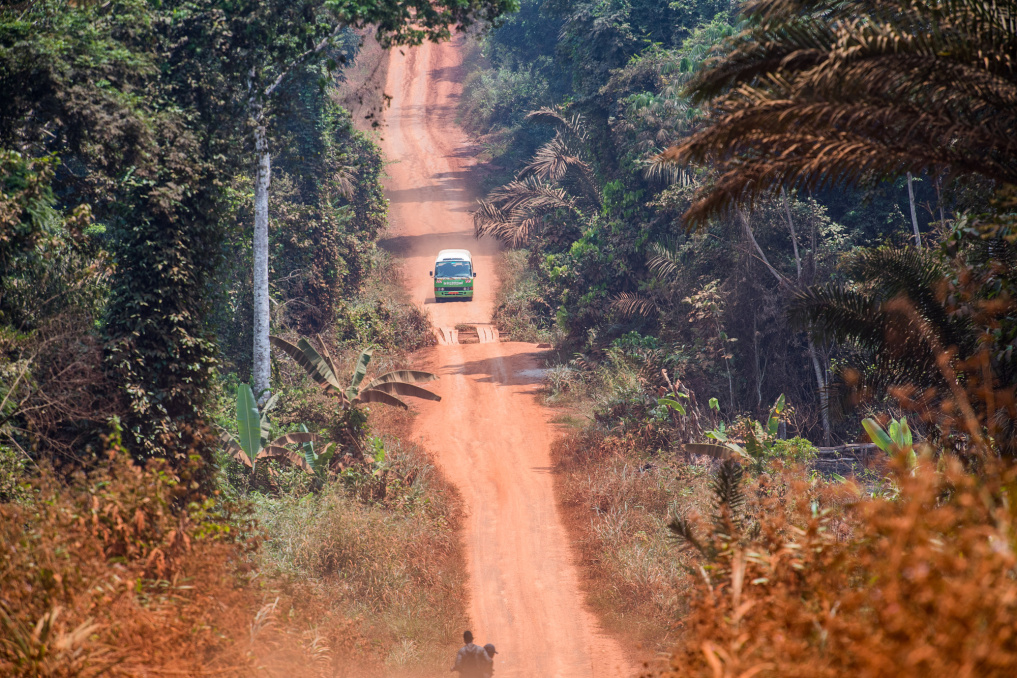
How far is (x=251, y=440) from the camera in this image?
15.7 meters

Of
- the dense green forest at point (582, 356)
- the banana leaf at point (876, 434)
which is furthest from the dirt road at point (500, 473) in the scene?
the banana leaf at point (876, 434)

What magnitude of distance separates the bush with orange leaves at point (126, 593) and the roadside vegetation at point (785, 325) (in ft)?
12.8

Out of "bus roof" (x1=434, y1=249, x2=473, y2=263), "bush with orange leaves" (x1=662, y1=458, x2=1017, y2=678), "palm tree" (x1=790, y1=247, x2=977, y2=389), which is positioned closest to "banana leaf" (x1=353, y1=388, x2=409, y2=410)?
"palm tree" (x1=790, y1=247, x2=977, y2=389)

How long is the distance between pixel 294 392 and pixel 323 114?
13719mm

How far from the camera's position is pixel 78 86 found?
1241 cm

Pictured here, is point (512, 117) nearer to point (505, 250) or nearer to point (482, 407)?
point (505, 250)

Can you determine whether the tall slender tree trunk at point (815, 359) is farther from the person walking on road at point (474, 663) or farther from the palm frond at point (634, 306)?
the person walking on road at point (474, 663)

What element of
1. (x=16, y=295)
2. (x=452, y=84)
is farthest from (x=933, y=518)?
(x=452, y=84)

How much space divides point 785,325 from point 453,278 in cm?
1717

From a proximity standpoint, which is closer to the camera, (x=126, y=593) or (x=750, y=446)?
(x=126, y=593)

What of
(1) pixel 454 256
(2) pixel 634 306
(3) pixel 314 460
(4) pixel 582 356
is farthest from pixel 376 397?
(1) pixel 454 256

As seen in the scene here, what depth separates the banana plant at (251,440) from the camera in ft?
50.6

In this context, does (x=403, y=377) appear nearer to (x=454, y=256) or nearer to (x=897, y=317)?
(x=897, y=317)

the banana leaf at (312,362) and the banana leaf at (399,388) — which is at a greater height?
the banana leaf at (312,362)
